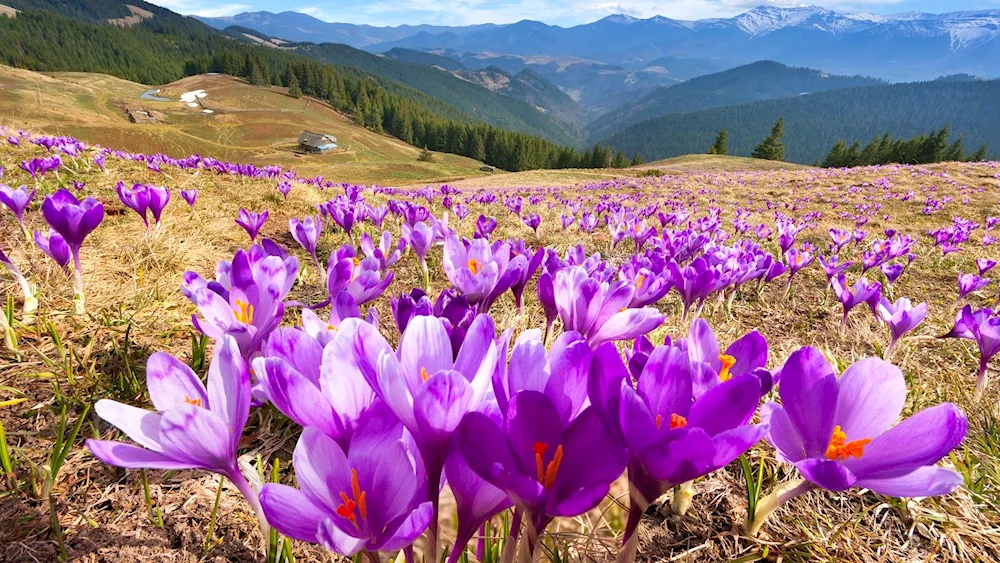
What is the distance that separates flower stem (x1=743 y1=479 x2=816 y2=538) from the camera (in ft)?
3.40

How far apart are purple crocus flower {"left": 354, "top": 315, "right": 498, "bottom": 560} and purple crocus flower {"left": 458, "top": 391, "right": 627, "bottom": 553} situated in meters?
0.06

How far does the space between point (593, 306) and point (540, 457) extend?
956 millimetres

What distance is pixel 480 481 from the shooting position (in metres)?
0.91

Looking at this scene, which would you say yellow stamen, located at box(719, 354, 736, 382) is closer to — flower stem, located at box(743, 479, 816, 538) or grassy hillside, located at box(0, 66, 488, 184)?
flower stem, located at box(743, 479, 816, 538)

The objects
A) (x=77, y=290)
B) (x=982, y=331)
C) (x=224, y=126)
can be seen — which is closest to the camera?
(x=77, y=290)

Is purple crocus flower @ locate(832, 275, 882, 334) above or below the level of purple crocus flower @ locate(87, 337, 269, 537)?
below

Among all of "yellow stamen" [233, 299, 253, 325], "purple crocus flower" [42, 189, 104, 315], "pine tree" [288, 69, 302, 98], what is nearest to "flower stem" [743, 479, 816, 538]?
"yellow stamen" [233, 299, 253, 325]

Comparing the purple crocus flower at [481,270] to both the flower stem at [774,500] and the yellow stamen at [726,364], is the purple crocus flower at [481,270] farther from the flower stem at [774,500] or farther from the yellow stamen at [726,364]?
the flower stem at [774,500]

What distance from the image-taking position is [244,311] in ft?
5.08

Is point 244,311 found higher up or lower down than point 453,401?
lower down

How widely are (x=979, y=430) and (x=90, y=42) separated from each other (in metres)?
194

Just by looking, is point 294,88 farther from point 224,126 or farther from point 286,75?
point 224,126

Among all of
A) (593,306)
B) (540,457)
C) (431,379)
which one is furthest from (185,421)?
(593,306)

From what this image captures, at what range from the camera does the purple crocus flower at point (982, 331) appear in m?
2.52
